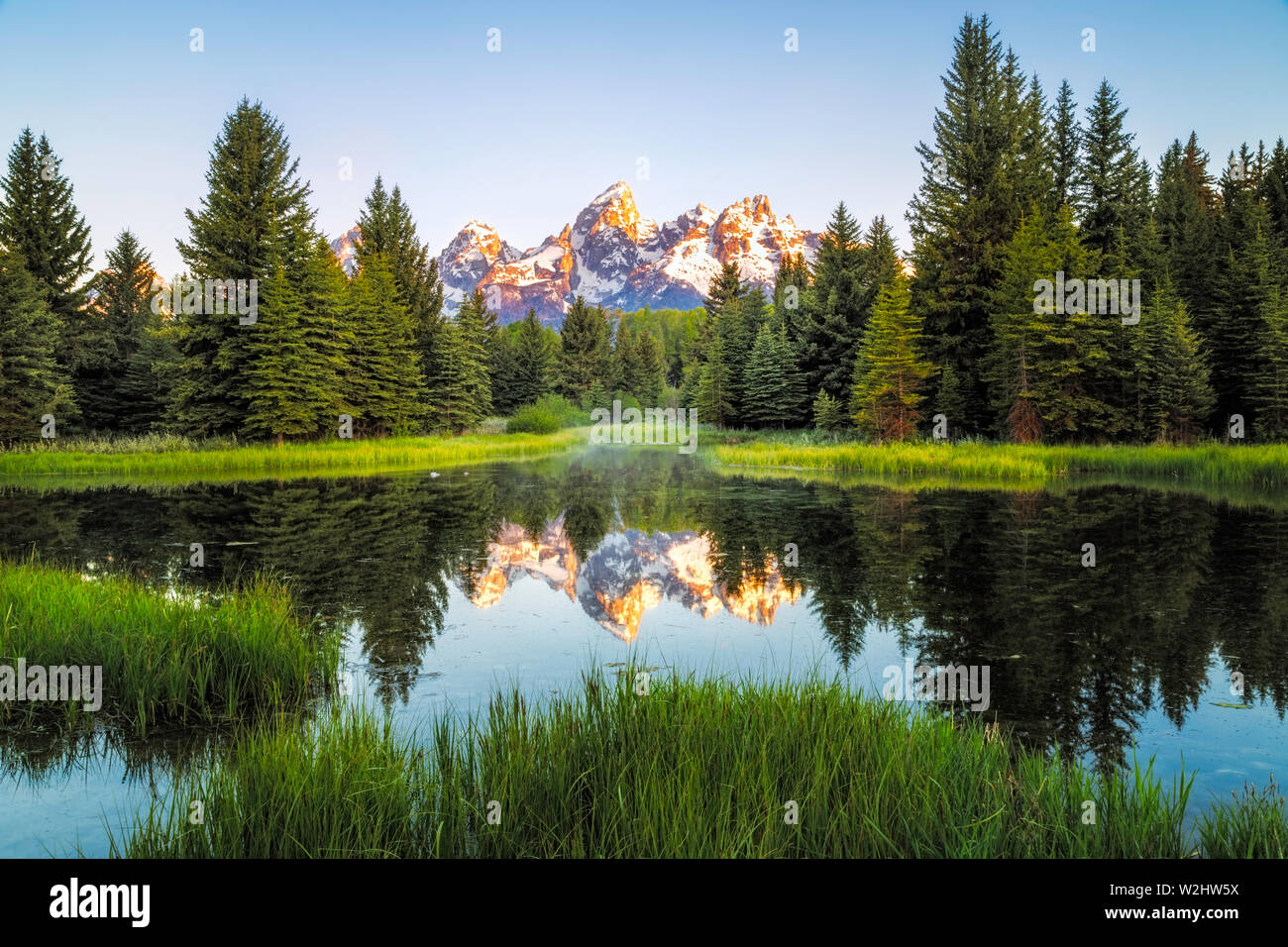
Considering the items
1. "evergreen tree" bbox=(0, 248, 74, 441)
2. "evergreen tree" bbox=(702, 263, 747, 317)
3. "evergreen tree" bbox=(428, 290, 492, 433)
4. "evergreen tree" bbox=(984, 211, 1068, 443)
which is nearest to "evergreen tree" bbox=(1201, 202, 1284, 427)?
"evergreen tree" bbox=(984, 211, 1068, 443)

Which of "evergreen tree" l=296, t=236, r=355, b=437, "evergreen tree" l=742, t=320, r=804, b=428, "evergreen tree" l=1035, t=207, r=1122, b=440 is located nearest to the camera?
"evergreen tree" l=1035, t=207, r=1122, b=440

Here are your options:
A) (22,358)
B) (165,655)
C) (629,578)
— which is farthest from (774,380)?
(165,655)

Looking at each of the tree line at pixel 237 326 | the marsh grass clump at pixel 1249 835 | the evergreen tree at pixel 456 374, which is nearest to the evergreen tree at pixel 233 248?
the tree line at pixel 237 326

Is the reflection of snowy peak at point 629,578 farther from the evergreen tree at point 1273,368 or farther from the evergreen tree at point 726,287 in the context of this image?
the evergreen tree at point 726,287

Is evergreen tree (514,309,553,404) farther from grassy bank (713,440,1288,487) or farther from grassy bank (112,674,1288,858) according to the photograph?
grassy bank (112,674,1288,858)

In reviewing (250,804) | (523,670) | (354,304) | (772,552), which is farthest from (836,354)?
(250,804)

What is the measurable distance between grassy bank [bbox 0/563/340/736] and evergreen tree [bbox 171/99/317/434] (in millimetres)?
28778

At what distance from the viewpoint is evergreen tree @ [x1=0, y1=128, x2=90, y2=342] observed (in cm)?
4216

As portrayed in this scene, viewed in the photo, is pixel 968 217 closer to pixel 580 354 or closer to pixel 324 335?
pixel 324 335

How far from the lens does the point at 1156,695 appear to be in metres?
5.99

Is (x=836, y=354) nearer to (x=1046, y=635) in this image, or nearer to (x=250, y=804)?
(x=1046, y=635)

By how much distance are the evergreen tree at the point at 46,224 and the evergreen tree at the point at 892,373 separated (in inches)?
1665

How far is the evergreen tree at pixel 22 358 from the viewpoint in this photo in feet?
99.2

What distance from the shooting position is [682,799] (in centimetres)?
336
